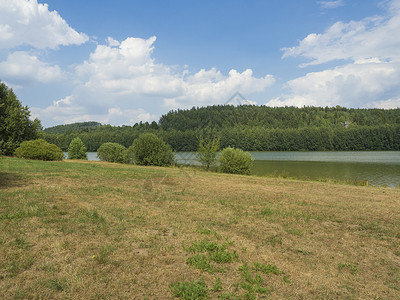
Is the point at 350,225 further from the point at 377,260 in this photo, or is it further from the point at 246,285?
the point at 246,285

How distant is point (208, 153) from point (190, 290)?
103 ft

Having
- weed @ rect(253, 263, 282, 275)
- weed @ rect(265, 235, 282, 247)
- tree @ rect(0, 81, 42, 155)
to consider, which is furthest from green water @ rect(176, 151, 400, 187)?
tree @ rect(0, 81, 42, 155)

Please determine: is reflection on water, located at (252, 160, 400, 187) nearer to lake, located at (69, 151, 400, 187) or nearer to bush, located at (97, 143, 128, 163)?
lake, located at (69, 151, 400, 187)

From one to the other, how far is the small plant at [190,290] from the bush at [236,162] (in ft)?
94.6

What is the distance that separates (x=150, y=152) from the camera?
39.3m

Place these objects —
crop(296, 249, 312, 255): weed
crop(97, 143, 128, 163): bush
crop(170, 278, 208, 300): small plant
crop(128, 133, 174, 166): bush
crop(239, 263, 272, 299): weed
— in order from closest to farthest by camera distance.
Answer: crop(170, 278, 208, 300): small plant
crop(239, 263, 272, 299): weed
crop(296, 249, 312, 255): weed
crop(128, 133, 174, 166): bush
crop(97, 143, 128, 163): bush

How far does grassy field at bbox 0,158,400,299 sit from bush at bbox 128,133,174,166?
29.4m

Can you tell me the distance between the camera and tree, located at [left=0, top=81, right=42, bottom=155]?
2906 centimetres

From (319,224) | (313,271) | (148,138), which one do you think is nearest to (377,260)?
(313,271)

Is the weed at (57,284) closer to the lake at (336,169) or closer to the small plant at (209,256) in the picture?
the small plant at (209,256)

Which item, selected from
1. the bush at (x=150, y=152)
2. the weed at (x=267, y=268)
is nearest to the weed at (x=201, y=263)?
the weed at (x=267, y=268)

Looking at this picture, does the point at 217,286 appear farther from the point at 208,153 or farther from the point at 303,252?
the point at 208,153

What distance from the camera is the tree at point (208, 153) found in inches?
1379

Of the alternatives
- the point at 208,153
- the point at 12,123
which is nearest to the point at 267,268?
the point at 208,153
